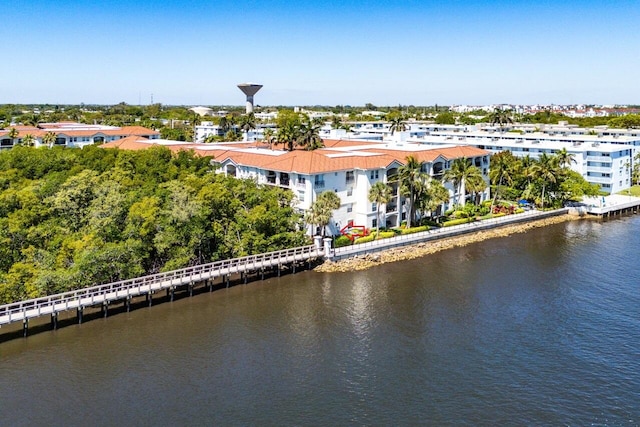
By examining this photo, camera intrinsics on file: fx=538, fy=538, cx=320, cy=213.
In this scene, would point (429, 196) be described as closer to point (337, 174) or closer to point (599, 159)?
point (337, 174)

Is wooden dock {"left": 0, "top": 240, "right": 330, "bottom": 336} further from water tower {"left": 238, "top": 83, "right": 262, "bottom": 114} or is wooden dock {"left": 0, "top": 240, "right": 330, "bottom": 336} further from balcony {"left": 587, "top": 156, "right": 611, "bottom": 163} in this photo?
water tower {"left": 238, "top": 83, "right": 262, "bottom": 114}

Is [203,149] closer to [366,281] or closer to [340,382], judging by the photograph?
[366,281]

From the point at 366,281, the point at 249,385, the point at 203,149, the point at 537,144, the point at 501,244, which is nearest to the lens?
the point at 249,385

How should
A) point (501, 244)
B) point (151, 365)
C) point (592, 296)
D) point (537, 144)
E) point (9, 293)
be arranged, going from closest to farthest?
point (151, 365) < point (9, 293) < point (592, 296) < point (501, 244) < point (537, 144)

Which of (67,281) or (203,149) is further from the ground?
(203,149)

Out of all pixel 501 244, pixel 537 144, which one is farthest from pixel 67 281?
pixel 537 144

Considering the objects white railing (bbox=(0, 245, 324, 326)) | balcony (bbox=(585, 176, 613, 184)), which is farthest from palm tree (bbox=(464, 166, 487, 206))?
balcony (bbox=(585, 176, 613, 184))

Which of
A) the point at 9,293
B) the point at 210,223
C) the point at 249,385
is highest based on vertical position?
the point at 210,223
